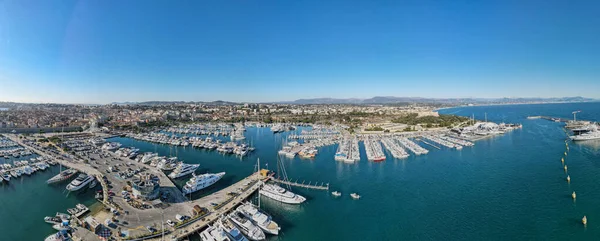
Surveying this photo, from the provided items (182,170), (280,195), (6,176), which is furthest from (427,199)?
(6,176)

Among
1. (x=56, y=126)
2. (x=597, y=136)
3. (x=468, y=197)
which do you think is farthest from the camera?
(x=56, y=126)

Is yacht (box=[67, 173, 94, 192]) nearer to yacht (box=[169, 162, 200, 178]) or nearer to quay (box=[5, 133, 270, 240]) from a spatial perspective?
quay (box=[5, 133, 270, 240])

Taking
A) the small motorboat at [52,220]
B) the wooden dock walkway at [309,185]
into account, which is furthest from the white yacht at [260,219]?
the small motorboat at [52,220]

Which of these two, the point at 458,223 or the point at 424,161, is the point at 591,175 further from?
the point at 458,223

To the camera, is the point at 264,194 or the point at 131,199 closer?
the point at 131,199

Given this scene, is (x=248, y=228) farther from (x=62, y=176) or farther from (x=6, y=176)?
(x=6, y=176)

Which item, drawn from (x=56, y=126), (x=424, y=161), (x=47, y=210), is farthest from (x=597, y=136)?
(x=56, y=126)
